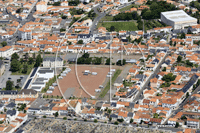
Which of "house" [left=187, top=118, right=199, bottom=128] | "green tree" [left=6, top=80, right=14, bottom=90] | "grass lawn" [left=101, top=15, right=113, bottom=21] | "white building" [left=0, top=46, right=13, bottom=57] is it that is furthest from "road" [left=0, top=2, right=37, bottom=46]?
"house" [left=187, top=118, right=199, bottom=128]

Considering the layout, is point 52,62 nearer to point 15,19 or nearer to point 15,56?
point 15,56

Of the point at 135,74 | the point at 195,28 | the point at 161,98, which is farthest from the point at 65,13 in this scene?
the point at 161,98

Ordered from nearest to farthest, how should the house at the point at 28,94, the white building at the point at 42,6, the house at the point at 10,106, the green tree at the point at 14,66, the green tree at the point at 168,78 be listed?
the house at the point at 10,106 → the house at the point at 28,94 → the green tree at the point at 168,78 → the green tree at the point at 14,66 → the white building at the point at 42,6

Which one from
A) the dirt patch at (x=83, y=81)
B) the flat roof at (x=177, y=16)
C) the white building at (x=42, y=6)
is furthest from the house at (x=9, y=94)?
the white building at (x=42, y=6)

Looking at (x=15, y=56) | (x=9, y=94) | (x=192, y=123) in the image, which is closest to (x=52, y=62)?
(x=15, y=56)

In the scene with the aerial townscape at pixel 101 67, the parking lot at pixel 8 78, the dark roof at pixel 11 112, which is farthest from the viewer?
the parking lot at pixel 8 78

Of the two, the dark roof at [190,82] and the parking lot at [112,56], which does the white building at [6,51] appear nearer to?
the parking lot at [112,56]
